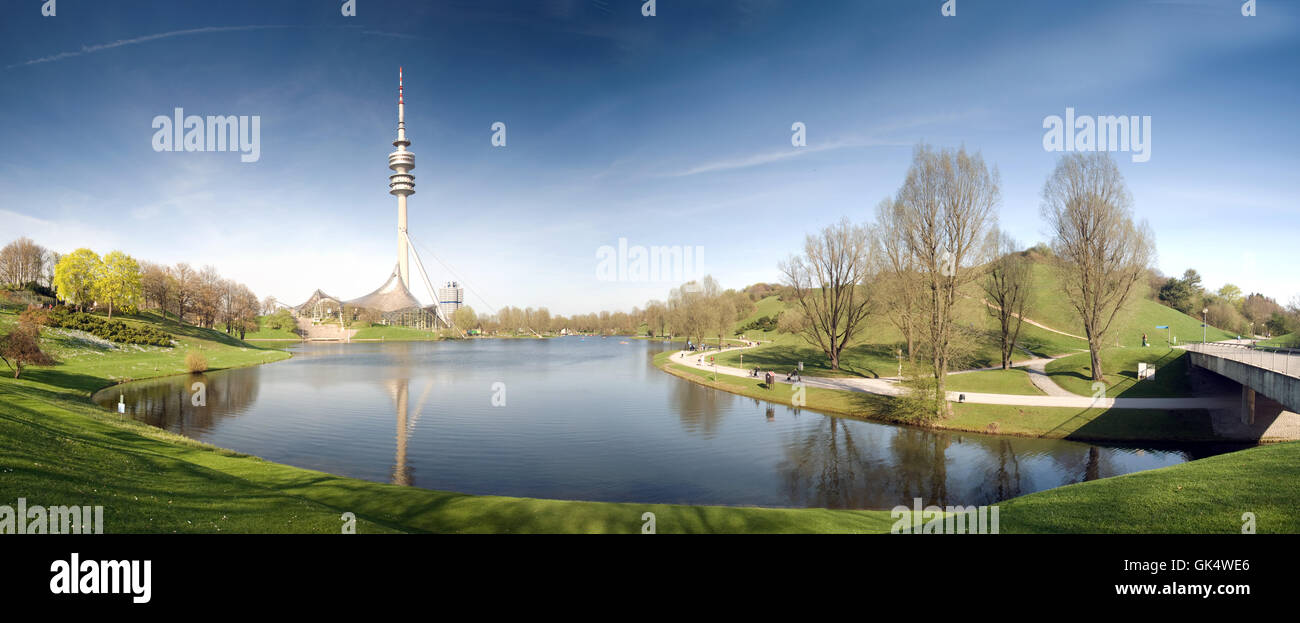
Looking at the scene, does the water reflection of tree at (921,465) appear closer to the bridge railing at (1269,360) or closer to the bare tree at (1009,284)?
the bridge railing at (1269,360)

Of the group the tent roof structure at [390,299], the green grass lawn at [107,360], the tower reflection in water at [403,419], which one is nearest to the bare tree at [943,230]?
the tower reflection in water at [403,419]

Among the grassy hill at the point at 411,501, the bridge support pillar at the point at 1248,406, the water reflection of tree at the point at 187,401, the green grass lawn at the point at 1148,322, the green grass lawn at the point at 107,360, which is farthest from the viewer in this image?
the green grass lawn at the point at 1148,322

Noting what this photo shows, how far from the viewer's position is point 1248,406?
21422mm

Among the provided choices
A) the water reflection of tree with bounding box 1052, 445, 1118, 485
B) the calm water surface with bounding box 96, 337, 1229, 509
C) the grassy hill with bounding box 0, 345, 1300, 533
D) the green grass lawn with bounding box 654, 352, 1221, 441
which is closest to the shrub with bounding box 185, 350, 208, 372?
the calm water surface with bounding box 96, 337, 1229, 509

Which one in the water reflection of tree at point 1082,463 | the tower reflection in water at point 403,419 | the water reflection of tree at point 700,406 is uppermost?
the tower reflection in water at point 403,419

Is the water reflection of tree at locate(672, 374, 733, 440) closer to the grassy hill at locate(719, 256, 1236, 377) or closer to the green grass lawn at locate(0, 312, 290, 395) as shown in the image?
the grassy hill at locate(719, 256, 1236, 377)

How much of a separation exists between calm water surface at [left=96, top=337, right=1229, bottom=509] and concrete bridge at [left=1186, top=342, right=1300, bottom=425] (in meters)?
3.24

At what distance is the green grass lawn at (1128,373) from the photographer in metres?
26.6

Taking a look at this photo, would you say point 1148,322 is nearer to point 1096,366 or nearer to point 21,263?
point 1096,366

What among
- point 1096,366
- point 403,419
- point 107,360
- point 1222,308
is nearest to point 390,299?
point 107,360

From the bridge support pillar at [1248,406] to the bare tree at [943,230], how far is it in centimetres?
1134

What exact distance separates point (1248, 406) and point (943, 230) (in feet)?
47.8
